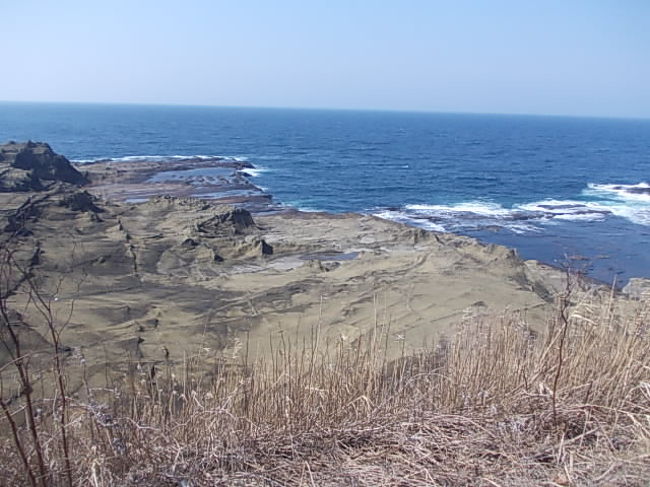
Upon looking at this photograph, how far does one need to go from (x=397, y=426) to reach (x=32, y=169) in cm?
3251

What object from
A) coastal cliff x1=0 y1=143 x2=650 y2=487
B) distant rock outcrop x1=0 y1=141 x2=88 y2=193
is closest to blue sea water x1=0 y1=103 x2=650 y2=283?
coastal cliff x1=0 y1=143 x2=650 y2=487

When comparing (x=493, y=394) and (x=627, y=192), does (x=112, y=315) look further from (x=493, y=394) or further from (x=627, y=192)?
(x=627, y=192)

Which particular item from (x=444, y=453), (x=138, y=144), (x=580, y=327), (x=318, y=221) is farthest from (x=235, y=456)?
(x=138, y=144)

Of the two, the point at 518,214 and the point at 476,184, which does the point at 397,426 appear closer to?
the point at 518,214

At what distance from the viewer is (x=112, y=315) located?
41.5 ft

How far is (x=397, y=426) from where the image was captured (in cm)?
345

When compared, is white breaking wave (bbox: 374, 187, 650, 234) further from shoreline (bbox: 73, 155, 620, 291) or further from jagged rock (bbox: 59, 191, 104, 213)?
jagged rock (bbox: 59, 191, 104, 213)

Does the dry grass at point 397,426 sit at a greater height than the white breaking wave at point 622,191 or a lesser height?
greater

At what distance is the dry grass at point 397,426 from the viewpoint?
295 cm

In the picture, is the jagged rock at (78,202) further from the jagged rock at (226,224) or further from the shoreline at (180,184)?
the shoreline at (180,184)

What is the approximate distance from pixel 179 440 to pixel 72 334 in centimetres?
902

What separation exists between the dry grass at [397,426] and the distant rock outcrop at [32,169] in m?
26.9

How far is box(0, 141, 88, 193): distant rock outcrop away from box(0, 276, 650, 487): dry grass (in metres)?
26.9

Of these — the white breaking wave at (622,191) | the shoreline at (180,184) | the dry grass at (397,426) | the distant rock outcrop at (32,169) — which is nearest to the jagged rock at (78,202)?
the distant rock outcrop at (32,169)
